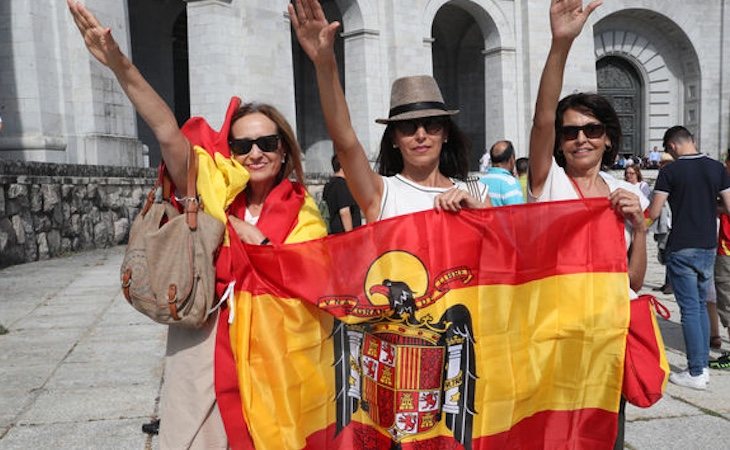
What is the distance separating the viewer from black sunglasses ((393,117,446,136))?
8.71 feet

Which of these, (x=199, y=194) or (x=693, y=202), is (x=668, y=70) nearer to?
(x=693, y=202)

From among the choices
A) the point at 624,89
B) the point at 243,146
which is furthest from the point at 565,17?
the point at 624,89

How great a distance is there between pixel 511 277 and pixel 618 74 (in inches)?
1111

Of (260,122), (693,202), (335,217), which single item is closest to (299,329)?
(260,122)

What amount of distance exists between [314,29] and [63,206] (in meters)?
9.91

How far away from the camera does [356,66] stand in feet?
64.6

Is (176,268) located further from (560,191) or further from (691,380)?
(691,380)

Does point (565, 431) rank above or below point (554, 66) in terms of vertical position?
below

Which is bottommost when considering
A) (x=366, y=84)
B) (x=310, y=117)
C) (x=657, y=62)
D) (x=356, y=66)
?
(x=310, y=117)

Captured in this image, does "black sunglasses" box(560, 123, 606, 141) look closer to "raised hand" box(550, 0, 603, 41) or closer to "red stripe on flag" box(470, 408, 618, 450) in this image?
"raised hand" box(550, 0, 603, 41)

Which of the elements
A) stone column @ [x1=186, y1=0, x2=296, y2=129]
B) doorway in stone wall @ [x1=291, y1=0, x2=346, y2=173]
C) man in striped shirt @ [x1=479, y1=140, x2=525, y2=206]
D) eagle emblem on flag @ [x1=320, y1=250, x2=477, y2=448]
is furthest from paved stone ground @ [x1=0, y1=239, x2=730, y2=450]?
doorway in stone wall @ [x1=291, y1=0, x2=346, y2=173]

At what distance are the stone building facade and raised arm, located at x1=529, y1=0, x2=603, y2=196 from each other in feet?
37.5

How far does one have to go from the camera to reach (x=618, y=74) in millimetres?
27969

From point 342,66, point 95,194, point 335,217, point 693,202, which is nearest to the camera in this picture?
point 693,202
